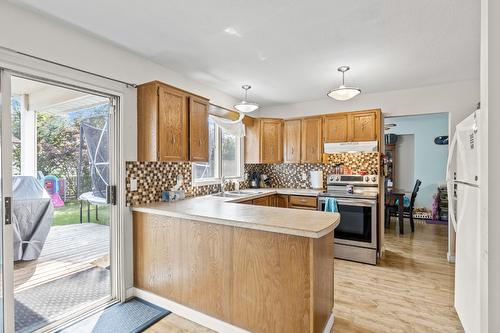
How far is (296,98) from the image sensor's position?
14.4ft

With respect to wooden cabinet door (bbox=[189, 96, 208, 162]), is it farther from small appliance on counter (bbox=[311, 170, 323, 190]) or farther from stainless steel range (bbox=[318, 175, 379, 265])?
small appliance on counter (bbox=[311, 170, 323, 190])

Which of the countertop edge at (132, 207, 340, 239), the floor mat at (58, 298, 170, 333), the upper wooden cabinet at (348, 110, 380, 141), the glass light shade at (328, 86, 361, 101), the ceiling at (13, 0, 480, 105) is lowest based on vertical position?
the floor mat at (58, 298, 170, 333)

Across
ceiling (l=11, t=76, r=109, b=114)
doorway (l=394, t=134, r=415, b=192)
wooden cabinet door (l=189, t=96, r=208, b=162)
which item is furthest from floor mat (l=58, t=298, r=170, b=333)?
doorway (l=394, t=134, r=415, b=192)

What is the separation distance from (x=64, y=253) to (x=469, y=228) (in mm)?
3749

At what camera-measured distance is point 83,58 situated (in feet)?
7.20

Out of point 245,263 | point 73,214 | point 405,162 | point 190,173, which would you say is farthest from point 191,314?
point 405,162

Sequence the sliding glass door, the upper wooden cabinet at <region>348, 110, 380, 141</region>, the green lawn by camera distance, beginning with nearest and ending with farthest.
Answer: the sliding glass door
the green lawn
the upper wooden cabinet at <region>348, 110, 380, 141</region>

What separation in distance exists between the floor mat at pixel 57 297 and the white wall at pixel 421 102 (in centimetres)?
404

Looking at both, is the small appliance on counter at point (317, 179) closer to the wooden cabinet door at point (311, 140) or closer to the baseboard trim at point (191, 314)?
the wooden cabinet door at point (311, 140)

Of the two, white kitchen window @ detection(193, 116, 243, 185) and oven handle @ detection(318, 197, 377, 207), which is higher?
white kitchen window @ detection(193, 116, 243, 185)

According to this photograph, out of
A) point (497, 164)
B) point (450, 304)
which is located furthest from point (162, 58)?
point (450, 304)

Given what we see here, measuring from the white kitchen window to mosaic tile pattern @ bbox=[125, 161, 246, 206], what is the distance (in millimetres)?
222

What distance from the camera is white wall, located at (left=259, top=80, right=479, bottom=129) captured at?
347 cm

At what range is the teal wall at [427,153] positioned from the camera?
6301 mm
